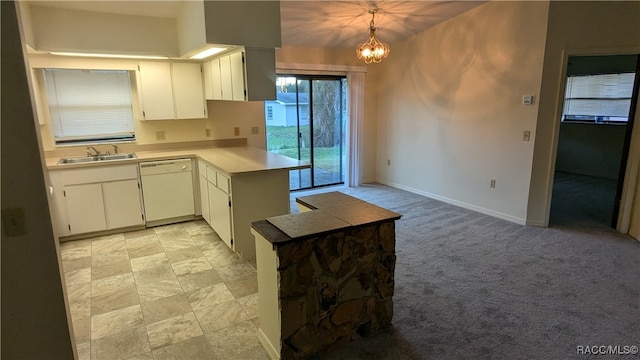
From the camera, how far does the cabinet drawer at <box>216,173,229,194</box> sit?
356cm

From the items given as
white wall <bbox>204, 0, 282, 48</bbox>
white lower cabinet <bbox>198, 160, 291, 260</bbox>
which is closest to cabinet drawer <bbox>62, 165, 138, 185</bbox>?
white lower cabinet <bbox>198, 160, 291, 260</bbox>

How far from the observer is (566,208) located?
206 inches

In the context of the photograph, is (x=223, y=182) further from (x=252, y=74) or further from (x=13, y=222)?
(x=13, y=222)

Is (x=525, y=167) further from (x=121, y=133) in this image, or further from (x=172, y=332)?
(x=121, y=133)

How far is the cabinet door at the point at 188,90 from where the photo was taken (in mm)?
4555

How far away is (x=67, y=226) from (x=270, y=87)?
277cm

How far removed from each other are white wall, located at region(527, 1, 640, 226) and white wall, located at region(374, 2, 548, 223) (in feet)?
0.32

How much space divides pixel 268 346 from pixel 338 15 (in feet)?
12.8

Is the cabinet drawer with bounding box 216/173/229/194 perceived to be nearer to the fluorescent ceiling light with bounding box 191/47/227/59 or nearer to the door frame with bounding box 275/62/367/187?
the fluorescent ceiling light with bounding box 191/47/227/59

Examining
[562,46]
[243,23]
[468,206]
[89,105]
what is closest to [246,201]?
[243,23]

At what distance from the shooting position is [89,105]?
445cm

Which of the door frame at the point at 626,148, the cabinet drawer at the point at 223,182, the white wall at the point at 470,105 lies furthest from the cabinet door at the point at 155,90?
the door frame at the point at 626,148

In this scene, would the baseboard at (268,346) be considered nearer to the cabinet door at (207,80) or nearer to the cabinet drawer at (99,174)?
the cabinet drawer at (99,174)

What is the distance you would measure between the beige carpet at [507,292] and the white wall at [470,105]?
0.74 m
